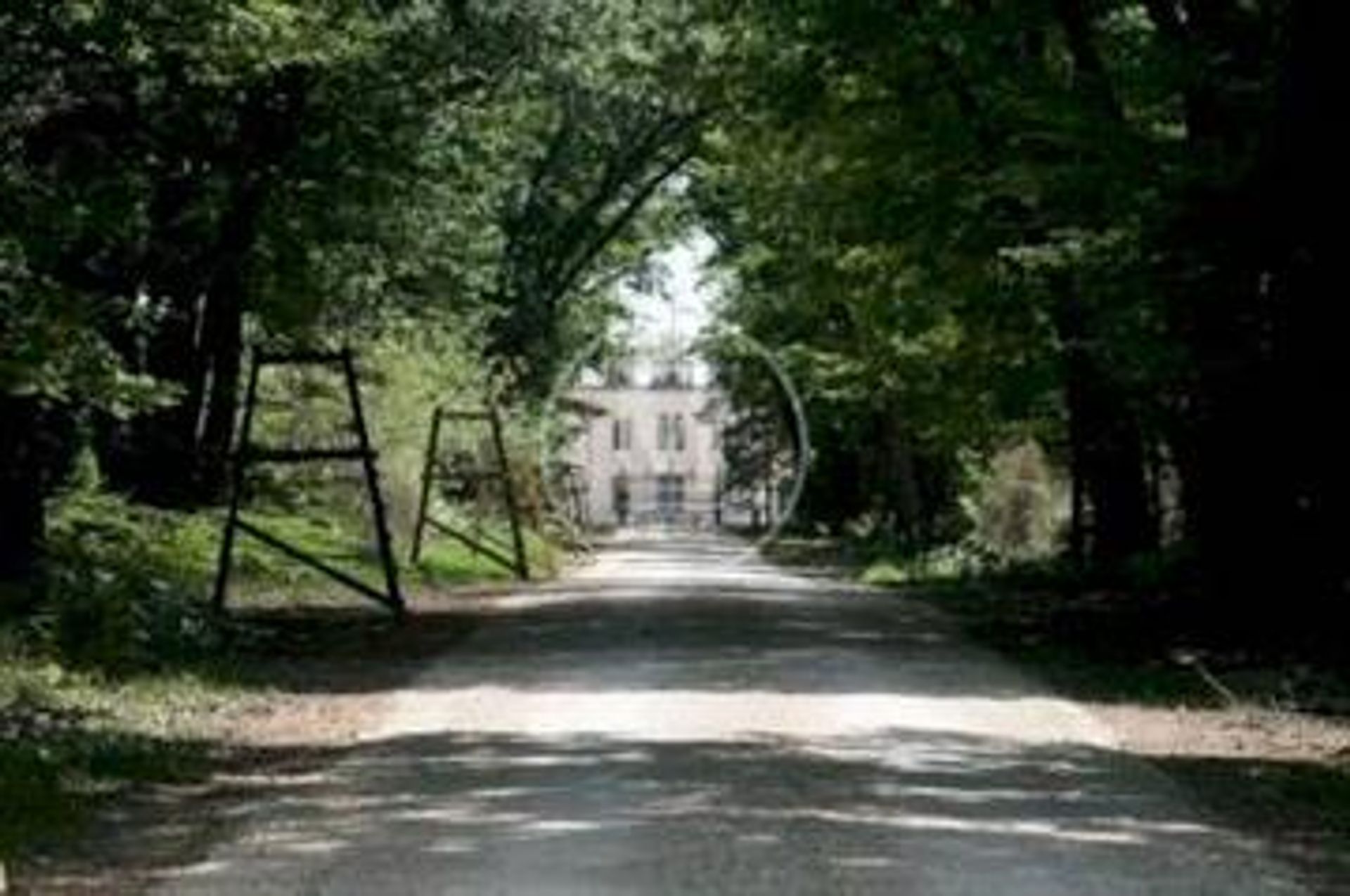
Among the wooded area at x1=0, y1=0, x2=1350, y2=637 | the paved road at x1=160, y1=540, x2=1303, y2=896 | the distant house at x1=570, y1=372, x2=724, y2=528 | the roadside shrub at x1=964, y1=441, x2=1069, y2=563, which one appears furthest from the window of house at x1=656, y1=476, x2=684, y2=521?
the paved road at x1=160, y1=540, x2=1303, y2=896

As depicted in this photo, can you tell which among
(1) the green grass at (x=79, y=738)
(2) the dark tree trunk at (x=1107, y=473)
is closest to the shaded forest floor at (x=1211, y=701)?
(2) the dark tree trunk at (x=1107, y=473)

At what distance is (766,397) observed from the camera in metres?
73.0

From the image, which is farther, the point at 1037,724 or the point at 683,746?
the point at 1037,724

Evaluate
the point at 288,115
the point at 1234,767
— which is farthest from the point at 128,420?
the point at 1234,767

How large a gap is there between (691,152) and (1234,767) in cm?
4460

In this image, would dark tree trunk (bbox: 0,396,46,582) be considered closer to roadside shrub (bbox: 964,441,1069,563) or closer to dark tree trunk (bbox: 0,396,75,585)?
dark tree trunk (bbox: 0,396,75,585)

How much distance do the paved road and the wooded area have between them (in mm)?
3371

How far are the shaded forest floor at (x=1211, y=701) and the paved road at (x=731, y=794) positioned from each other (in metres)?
0.33

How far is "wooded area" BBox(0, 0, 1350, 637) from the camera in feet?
58.2

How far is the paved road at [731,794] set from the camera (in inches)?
399

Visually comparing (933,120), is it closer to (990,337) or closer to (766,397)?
(990,337)

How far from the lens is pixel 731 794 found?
12453 mm

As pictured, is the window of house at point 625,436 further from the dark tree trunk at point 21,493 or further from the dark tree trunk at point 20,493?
the dark tree trunk at point 20,493

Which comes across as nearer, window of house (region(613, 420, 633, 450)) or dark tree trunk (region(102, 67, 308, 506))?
dark tree trunk (region(102, 67, 308, 506))
